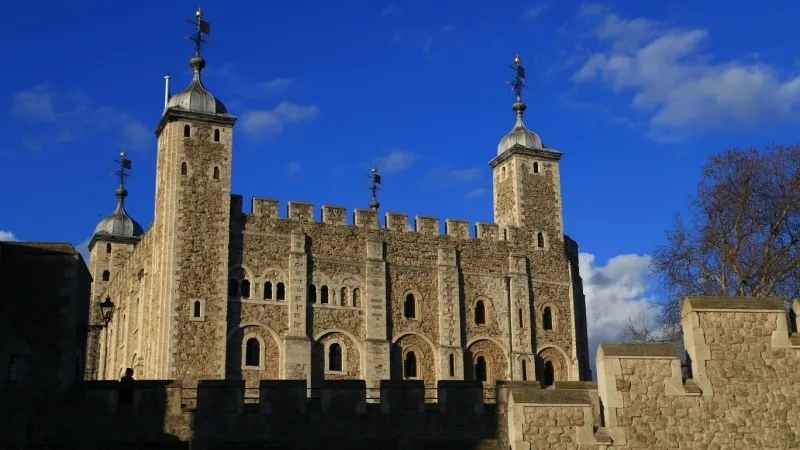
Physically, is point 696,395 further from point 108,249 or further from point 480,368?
point 108,249

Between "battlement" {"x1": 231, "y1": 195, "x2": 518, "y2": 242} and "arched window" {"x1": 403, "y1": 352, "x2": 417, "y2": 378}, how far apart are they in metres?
4.82

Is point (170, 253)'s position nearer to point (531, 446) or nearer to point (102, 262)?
point (102, 262)

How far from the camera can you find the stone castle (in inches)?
1486

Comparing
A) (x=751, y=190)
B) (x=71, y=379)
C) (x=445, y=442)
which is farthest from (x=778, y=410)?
(x=751, y=190)

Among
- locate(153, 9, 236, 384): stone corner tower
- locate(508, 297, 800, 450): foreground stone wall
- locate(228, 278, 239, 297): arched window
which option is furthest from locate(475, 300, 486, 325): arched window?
locate(508, 297, 800, 450): foreground stone wall

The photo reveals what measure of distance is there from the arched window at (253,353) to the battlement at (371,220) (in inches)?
183

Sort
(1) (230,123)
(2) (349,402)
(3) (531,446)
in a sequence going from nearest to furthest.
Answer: (3) (531,446)
(2) (349,402)
(1) (230,123)

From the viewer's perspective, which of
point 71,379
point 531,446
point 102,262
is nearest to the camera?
point 531,446

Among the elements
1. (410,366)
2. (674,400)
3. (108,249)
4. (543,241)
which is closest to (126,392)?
(674,400)

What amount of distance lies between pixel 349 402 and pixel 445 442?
2.18 meters

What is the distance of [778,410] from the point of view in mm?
16109

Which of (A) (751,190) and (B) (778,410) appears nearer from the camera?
(B) (778,410)

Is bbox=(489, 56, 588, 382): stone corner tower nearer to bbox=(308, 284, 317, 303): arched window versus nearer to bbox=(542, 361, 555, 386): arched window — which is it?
bbox=(542, 361, 555, 386): arched window

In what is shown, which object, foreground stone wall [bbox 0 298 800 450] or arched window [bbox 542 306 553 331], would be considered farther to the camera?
arched window [bbox 542 306 553 331]
